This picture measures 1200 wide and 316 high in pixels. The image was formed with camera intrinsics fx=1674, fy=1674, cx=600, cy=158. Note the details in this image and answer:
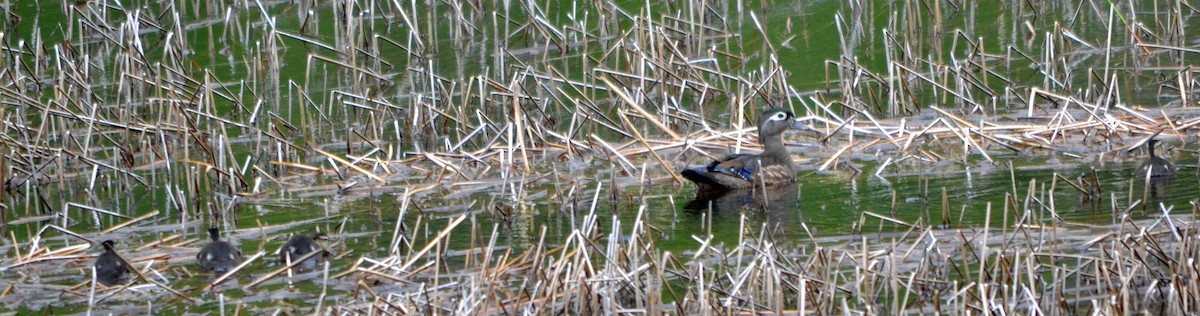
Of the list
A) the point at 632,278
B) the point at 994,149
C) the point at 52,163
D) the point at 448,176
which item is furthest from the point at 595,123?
the point at 632,278

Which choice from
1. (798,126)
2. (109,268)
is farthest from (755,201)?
(109,268)

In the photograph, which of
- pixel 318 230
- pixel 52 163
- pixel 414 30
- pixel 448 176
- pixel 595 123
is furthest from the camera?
pixel 414 30

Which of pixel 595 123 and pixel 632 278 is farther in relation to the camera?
pixel 595 123

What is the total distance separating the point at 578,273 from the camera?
6680 mm

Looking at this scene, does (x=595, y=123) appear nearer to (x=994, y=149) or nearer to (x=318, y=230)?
(x=994, y=149)

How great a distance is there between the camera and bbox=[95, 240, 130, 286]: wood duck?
315 inches

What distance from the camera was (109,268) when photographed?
8.05m

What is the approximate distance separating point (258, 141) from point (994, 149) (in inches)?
201

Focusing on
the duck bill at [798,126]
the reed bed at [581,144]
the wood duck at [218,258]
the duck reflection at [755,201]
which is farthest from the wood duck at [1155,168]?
the wood duck at [218,258]

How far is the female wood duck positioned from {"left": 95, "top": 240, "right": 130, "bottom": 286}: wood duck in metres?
3.60

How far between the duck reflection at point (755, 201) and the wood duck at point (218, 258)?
2883 millimetres

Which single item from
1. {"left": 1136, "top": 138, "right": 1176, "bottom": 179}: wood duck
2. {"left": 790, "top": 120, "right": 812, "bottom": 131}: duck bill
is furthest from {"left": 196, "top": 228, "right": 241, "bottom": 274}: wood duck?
{"left": 1136, "top": 138, "right": 1176, "bottom": 179}: wood duck

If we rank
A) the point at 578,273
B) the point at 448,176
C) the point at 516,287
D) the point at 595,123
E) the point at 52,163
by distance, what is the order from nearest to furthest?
the point at 578,273 < the point at 516,287 < the point at 448,176 < the point at 52,163 < the point at 595,123

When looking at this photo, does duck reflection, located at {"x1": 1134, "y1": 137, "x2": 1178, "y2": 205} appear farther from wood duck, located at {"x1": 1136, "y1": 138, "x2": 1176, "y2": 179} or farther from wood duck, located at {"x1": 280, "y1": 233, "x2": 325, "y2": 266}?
wood duck, located at {"x1": 280, "y1": 233, "x2": 325, "y2": 266}
